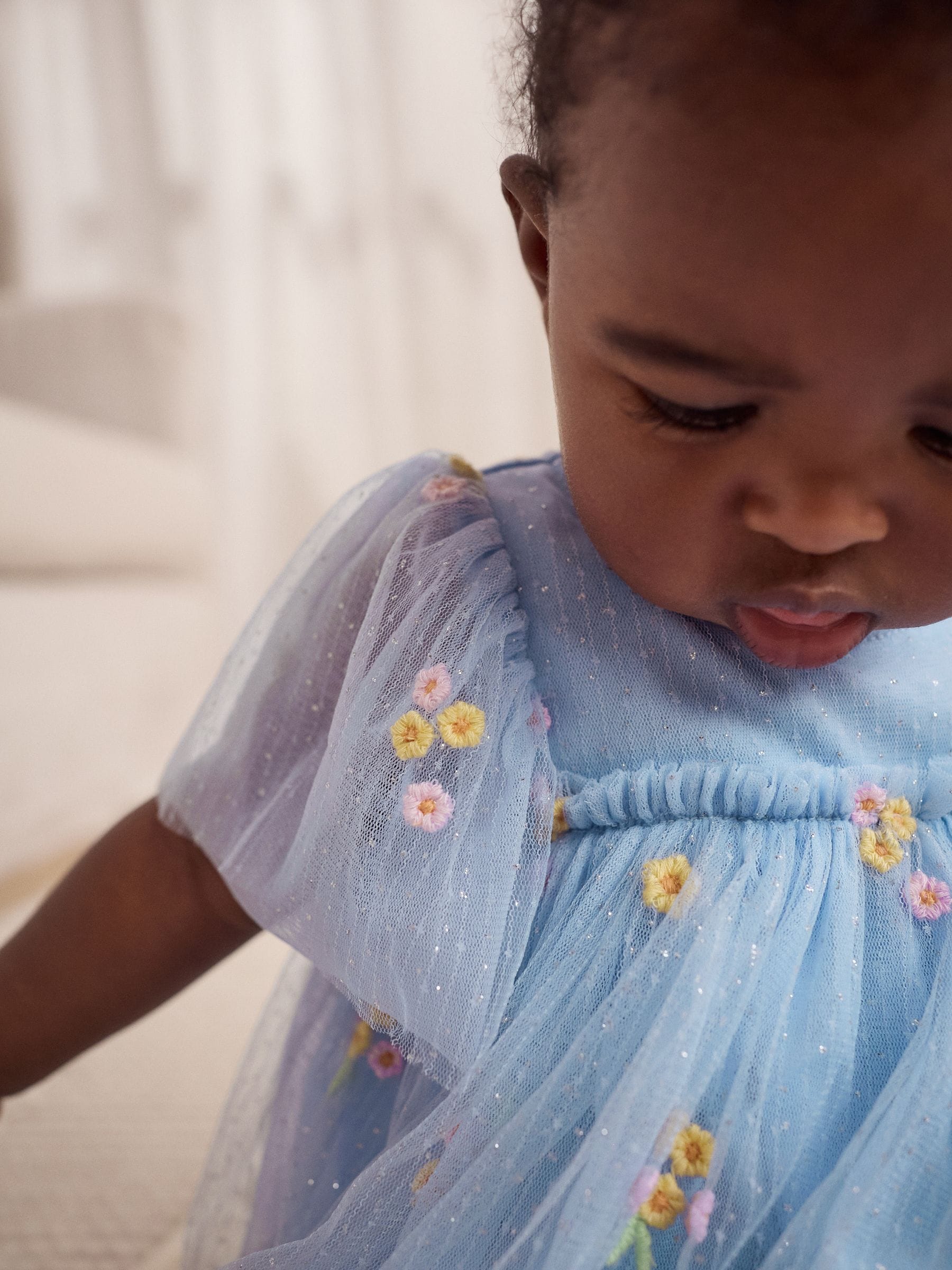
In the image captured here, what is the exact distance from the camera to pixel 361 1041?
0.48 metres

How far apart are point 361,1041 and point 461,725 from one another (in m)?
0.16

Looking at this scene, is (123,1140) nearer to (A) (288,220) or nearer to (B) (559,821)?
(B) (559,821)

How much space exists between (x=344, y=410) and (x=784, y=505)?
155 cm

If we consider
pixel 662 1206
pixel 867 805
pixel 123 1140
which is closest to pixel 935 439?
pixel 867 805

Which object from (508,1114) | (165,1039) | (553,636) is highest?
(553,636)

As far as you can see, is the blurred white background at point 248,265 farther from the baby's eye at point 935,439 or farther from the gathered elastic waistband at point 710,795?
the baby's eye at point 935,439

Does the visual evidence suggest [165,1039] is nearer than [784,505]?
No

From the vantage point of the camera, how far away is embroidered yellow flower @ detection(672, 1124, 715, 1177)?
0.35 meters

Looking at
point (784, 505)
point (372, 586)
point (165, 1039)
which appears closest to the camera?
point (784, 505)

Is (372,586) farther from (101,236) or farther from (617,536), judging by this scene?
(101,236)

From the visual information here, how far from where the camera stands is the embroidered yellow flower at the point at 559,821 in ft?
1.35

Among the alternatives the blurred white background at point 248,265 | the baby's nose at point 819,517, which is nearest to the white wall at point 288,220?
the blurred white background at point 248,265

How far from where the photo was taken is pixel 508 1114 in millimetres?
365

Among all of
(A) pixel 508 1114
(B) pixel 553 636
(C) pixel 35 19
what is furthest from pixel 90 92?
(A) pixel 508 1114
